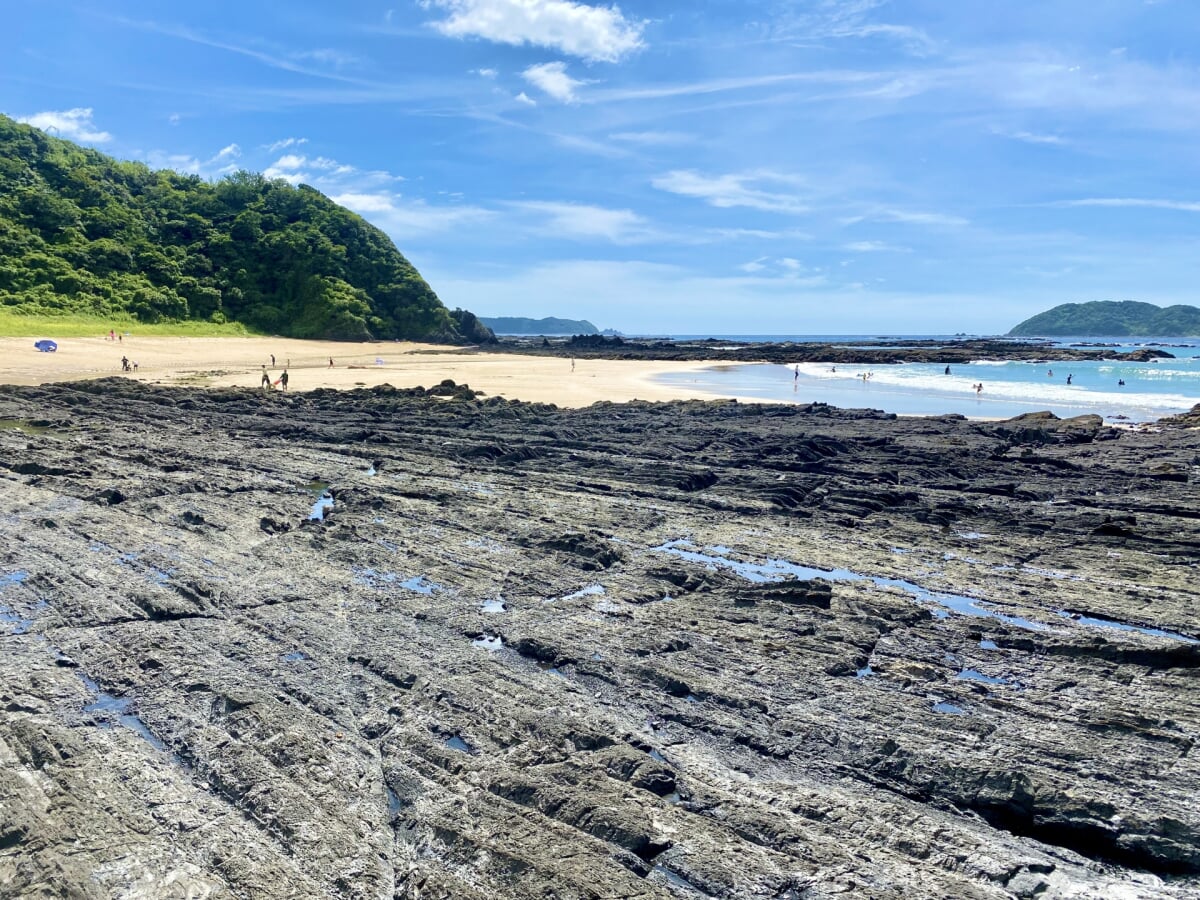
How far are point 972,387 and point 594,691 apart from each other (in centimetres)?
4394

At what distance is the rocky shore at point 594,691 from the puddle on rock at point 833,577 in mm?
67

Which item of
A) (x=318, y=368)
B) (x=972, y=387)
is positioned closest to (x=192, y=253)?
(x=318, y=368)

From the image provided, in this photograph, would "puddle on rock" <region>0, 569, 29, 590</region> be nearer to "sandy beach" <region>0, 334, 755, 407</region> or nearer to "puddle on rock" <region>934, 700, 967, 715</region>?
"puddle on rock" <region>934, 700, 967, 715</region>

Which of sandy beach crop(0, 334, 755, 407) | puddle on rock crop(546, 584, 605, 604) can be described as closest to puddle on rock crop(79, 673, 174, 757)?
puddle on rock crop(546, 584, 605, 604)

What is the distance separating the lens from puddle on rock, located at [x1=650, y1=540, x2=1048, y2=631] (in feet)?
30.6

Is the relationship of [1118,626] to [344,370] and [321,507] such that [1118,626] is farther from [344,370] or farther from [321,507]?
[344,370]

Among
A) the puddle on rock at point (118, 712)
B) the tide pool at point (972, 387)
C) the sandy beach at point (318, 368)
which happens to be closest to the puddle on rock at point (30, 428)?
the sandy beach at point (318, 368)

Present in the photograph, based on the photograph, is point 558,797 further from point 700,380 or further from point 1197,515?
point 700,380

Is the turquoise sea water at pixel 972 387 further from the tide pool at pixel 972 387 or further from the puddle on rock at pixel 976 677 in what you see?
the puddle on rock at pixel 976 677

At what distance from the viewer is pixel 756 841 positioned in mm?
5117

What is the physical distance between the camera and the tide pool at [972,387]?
1331 inches

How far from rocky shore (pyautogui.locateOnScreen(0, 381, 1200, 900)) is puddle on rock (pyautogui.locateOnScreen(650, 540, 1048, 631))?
67 millimetres

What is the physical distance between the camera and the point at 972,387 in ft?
147

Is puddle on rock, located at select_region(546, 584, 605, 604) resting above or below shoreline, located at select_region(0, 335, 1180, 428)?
below
